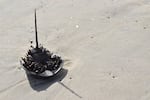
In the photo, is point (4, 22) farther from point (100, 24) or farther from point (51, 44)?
point (100, 24)

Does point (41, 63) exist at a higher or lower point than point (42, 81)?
higher

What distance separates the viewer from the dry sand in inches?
214

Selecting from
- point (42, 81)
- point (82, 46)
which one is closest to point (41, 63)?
point (42, 81)

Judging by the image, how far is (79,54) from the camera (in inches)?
247

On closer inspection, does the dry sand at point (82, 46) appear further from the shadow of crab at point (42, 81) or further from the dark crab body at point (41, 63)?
the dark crab body at point (41, 63)

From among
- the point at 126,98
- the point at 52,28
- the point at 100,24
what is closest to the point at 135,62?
the point at 126,98

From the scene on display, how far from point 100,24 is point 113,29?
0.32 m

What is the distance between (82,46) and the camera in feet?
21.3

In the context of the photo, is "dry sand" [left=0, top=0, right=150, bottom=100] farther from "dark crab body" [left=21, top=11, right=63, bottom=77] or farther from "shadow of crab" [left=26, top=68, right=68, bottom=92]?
"dark crab body" [left=21, top=11, right=63, bottom=77]

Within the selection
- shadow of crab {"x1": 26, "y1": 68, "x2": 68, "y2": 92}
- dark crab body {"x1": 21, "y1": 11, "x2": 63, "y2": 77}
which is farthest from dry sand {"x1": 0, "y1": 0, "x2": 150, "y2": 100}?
dark crab body {"x1": 21, "y1": 11, "x2": 63, "y2": 77}

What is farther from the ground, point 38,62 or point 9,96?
point 38,62

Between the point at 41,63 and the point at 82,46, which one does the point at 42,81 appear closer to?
the point at 41,63

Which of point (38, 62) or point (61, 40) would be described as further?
point (61, 40)

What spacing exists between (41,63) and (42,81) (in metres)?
0.27
